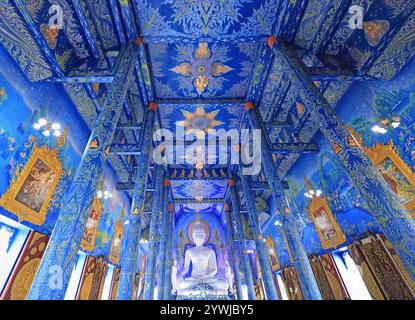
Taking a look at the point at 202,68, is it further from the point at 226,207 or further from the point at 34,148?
the point at 226,207

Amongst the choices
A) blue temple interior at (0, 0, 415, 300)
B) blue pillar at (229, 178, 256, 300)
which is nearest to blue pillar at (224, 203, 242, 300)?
blue pillar at (229, 178, 256, 300)

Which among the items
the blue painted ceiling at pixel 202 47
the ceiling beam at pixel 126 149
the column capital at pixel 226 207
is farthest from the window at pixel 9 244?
the column capital at pixel 226 207

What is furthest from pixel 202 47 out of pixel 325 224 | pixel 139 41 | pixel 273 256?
pixel 273 256

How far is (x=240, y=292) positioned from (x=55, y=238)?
11.2 meters

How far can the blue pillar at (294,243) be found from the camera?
4.59 meters

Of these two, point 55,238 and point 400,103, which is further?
point 400,103

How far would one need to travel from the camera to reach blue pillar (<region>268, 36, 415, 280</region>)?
266 cm

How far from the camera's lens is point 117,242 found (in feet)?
29.8

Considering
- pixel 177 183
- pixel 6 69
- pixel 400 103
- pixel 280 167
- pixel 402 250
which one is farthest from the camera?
pixel 177 183

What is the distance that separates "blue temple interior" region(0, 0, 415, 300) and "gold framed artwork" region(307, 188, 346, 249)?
5cm

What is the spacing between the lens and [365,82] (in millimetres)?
5062

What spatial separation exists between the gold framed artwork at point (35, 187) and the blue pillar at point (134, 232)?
1930 millimetres

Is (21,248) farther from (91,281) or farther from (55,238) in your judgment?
(91,281)

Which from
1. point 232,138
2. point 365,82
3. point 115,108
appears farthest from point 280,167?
point 115,108
